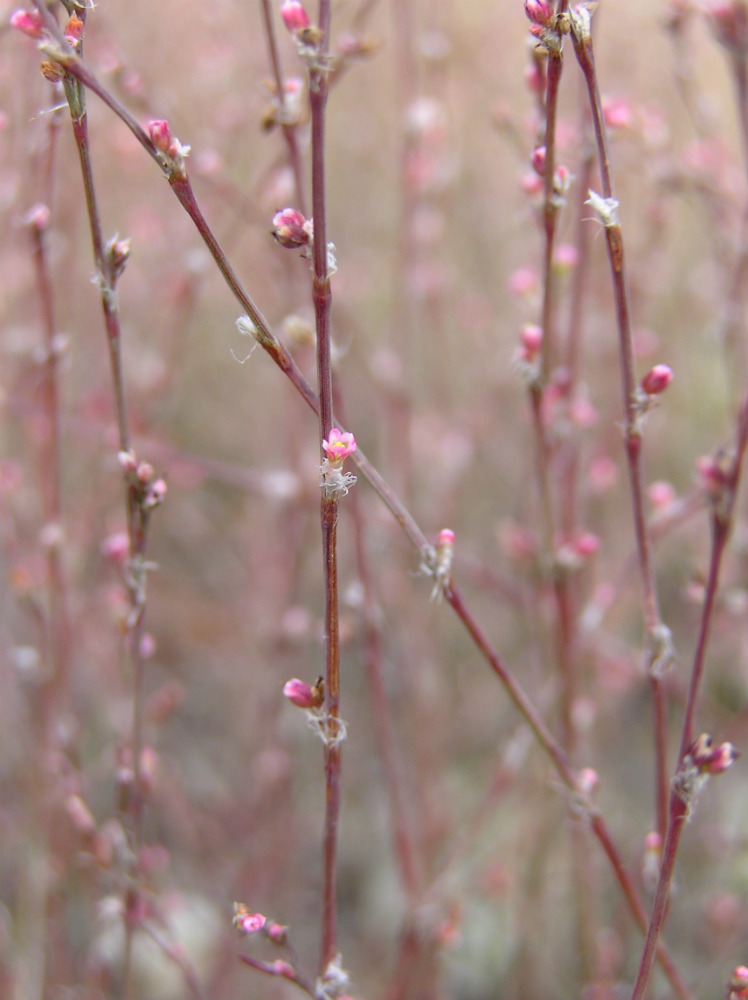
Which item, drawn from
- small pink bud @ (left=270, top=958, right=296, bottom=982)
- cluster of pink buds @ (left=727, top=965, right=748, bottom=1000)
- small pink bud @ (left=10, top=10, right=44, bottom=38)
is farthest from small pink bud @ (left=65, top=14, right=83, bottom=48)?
cluster of pink buds @ (left=727, top=965, right=748, bottom=1000)

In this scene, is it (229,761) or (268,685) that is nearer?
(268,685)

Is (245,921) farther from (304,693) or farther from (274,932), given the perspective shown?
(304,693)

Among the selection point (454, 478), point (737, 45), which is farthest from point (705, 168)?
point (454, 478)

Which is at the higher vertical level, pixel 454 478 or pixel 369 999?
pixel 454 478

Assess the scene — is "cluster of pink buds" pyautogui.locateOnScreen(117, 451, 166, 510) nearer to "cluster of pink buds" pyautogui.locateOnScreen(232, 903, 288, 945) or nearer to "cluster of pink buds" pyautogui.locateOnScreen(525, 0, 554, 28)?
"cluster of pink buds" pyautogui.locateOnScreen(232, 903, 288, 945)

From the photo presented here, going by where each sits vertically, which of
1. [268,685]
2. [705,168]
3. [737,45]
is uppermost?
[705,168]

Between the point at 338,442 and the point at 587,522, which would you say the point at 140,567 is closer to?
the point at 338,442

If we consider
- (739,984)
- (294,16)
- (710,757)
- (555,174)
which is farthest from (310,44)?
(739,984)
